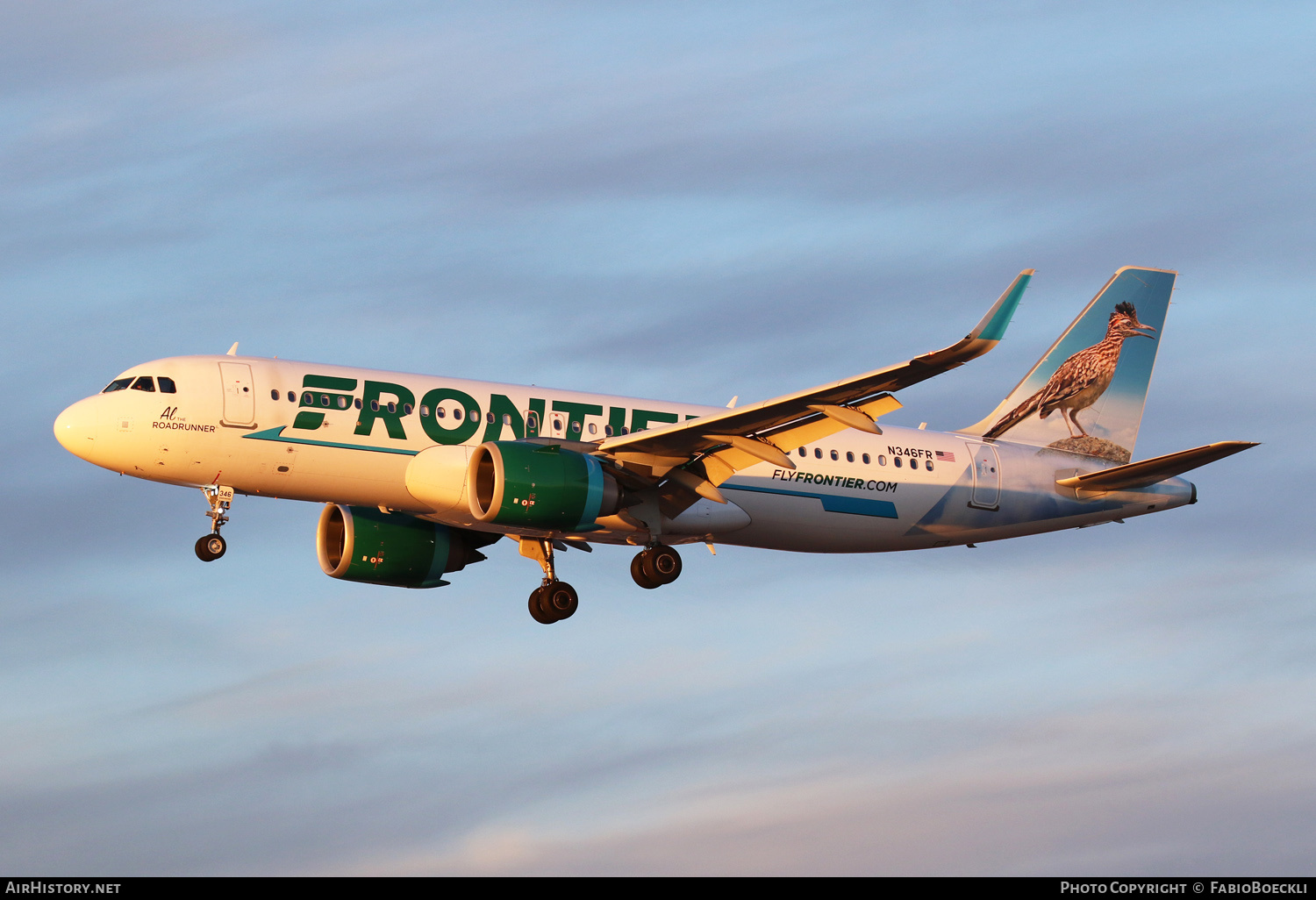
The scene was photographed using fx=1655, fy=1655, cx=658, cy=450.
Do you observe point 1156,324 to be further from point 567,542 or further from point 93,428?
point 93,428

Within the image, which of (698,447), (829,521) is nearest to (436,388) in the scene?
(698,447)

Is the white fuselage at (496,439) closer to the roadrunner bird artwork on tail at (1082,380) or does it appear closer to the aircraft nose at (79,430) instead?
the aircraft nose at (79,430)

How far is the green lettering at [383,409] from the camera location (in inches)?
1506

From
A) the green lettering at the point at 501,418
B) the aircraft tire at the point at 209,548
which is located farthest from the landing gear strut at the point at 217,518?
the green lettering at the point at 501,418

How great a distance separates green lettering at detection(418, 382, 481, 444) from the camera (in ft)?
128

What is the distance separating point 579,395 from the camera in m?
41.3

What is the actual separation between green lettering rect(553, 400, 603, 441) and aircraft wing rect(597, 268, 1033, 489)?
0.98 metres

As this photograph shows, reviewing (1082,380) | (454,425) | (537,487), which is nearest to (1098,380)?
(1082,380)

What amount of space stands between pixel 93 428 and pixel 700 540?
14762mm

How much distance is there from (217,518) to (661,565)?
1063 cm

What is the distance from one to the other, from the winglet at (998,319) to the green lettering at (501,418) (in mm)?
13262

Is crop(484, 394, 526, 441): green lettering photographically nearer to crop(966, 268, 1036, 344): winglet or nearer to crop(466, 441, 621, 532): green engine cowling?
crop(466, 441, 621, 532): green engine cowling

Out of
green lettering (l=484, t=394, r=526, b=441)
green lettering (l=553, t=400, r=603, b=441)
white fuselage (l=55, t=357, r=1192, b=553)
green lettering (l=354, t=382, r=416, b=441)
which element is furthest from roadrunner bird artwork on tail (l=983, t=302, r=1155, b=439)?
green lettering (l=354, t=382, r=416, b=441)

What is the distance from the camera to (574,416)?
4078 centimetres
